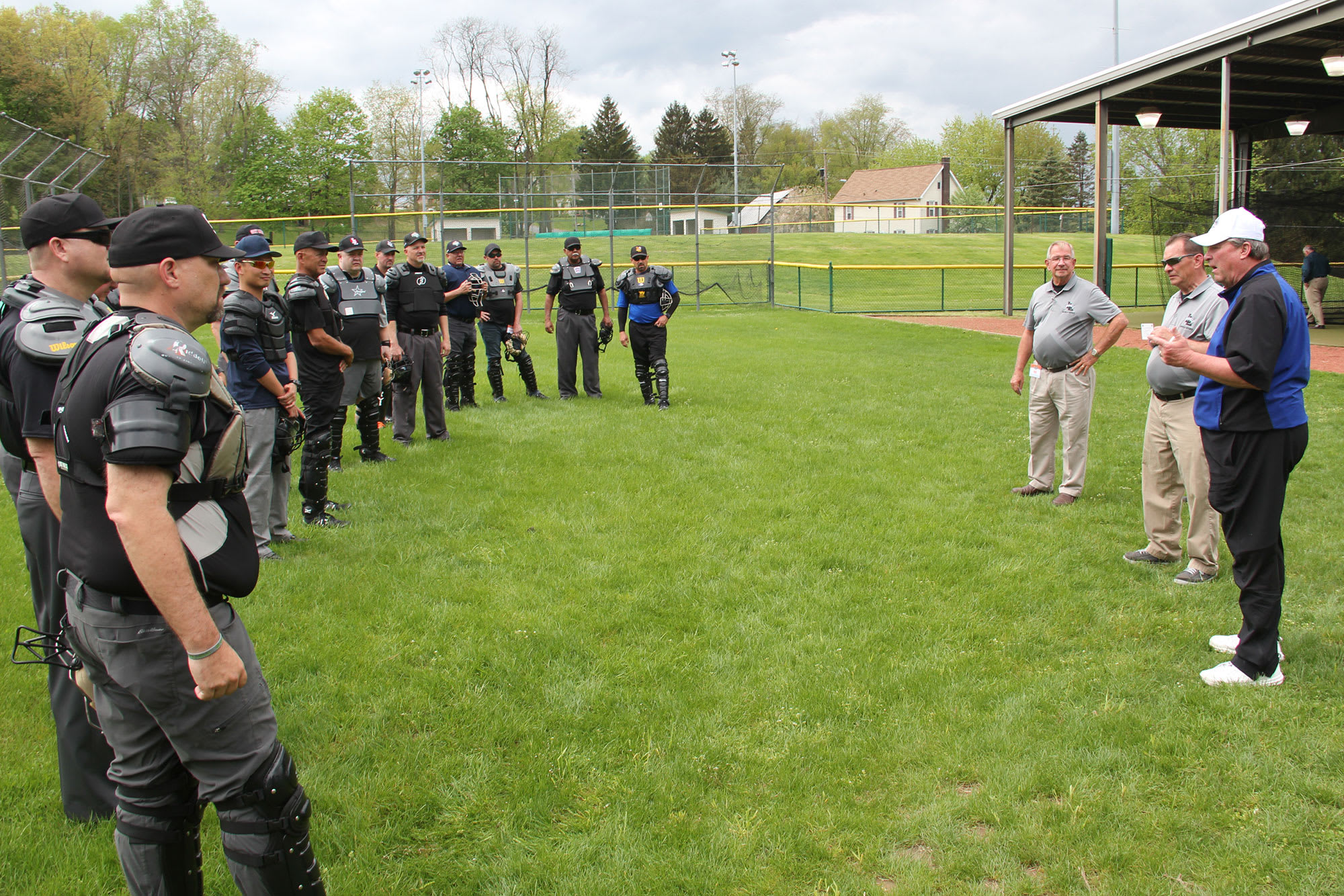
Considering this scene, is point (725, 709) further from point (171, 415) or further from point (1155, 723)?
point (171, 415)

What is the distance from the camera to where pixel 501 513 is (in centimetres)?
704

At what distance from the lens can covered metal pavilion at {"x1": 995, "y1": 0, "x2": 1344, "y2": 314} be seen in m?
14.1

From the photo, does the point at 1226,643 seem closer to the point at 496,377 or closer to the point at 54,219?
the point at 54,219

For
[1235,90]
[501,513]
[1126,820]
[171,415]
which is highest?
[1235,90]

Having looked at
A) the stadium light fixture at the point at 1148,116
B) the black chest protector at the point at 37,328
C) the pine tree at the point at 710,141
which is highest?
the pine tree at the point at 710,141

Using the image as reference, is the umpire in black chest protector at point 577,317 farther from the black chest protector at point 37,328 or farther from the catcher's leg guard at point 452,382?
the black chest protector at point 37,328

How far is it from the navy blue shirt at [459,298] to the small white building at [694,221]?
15.6m

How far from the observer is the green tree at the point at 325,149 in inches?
1777

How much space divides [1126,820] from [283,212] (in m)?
48.4

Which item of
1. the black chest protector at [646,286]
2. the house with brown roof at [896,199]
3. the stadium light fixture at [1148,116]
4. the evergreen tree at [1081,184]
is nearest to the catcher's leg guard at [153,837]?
the black chest protector at [646,286]

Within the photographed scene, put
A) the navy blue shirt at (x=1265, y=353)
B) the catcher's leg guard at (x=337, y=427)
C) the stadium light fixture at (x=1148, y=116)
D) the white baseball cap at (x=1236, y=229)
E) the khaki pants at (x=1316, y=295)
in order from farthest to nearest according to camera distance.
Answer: the stadium light fixture at (x=1148, y=116), the khaki pants at (x=1316, y=295), the catcher's leg guard at (x=337, y=427), the white baseball cap at (x=1236, y=229), the navy blue shirt at (x=1265, y=353)

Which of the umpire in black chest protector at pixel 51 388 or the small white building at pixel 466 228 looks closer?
the umpire in black chest protector at pixel 51 388

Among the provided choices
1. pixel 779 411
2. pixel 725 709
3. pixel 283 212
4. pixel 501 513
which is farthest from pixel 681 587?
pixel 283 212

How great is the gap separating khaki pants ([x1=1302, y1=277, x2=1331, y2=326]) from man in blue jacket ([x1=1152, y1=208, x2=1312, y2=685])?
18.2m
